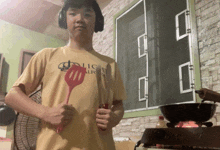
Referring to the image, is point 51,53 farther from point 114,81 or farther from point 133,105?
point 133,105

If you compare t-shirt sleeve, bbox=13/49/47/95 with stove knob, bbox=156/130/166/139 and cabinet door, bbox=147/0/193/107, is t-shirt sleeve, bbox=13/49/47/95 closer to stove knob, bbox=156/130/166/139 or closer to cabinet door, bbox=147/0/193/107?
stove knob, bbox=156/130/166/139

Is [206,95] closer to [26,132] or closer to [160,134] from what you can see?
[160,134]

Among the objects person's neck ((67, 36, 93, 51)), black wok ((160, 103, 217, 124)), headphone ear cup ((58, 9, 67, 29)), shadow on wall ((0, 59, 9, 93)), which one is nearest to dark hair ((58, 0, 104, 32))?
headphone ear cup ((58, 9, 67, 29))

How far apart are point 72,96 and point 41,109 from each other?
0.14 m

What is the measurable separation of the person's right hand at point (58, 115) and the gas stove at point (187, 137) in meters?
0.63

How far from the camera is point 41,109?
80 cm

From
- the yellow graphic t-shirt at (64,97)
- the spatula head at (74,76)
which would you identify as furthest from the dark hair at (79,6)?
the spatula head at (74,76)

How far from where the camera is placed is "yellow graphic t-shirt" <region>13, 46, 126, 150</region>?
0.81m

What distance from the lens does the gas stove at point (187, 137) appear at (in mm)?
966

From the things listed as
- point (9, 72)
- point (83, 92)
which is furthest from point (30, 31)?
point (83, 92)

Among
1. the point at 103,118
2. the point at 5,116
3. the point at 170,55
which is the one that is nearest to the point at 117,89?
the point at 103,118

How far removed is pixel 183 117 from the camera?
3.71 ft

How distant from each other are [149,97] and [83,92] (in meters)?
1.52

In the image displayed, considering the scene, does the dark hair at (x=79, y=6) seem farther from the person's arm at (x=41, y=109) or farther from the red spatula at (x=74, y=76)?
the person's arm at (x=41, y=109)
